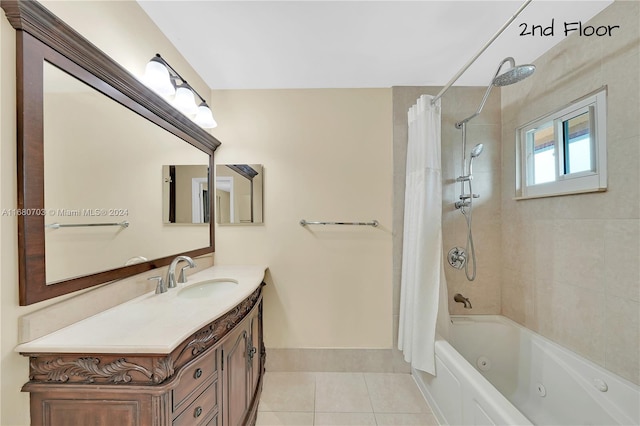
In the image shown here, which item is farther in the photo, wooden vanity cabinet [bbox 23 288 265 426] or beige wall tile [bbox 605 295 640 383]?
beige wall tile [bbox 605 295 640 383]

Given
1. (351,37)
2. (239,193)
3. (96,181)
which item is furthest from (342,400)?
(351,37)

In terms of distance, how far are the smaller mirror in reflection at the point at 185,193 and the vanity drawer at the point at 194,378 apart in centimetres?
89

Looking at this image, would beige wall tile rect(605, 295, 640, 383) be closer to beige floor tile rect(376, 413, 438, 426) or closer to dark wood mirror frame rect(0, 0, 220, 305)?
beige floor tile rect(376, 413, 438, 426)

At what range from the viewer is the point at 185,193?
5.35 ft

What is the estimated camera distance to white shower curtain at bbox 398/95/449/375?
160 cm

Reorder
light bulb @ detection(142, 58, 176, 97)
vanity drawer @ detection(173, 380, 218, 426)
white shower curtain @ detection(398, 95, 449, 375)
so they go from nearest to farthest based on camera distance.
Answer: vanity drawer @ detection(173, 380, 218, 426), light bulb @ detection(142, 58, 176, 97), white shower curtain @ detection(398, 95, 449, 375)

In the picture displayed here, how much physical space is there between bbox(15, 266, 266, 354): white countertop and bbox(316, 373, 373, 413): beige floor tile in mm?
1102

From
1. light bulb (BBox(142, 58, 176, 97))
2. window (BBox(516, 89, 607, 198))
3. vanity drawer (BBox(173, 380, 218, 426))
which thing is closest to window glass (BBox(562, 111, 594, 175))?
window (BBox(516, 89, 607, 198))

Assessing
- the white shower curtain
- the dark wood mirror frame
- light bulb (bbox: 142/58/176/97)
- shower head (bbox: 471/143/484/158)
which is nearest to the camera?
the dark wood mirror frame

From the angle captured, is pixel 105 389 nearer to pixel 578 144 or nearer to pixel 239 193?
pixel 239 193

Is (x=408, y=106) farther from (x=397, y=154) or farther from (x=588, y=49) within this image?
(x=588, y=49)

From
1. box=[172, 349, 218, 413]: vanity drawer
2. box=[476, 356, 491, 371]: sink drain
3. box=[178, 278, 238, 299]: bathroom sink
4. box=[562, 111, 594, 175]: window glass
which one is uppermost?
box=[562, 111, 594, 175]: window glass

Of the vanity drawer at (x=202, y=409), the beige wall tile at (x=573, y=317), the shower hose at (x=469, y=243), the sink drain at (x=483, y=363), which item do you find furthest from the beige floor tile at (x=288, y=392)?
the beige wall tile at (x=573, y=317)

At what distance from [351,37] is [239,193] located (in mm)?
1372
